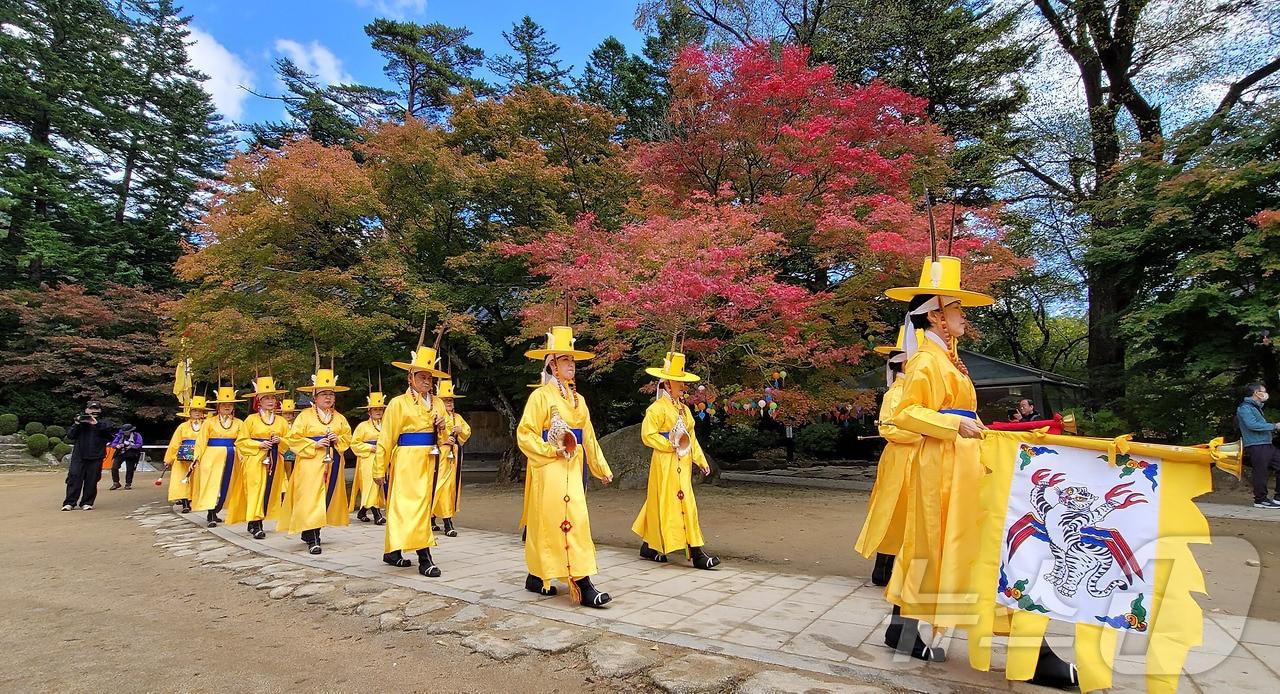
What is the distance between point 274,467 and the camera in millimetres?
9031

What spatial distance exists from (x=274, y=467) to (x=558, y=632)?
21.7ft

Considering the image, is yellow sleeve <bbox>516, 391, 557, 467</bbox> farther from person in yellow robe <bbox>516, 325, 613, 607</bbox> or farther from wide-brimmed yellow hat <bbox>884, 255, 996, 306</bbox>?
wide-brimmed yellow hat <bbox>884, 255, 996, 306</bbox>

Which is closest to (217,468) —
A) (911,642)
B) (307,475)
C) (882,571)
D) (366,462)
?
(366,462)

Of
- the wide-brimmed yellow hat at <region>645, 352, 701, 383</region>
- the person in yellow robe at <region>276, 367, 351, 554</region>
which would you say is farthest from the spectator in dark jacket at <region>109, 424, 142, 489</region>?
the wide-brimmed yellow hat at <region>645, 352, 701, 383</region>

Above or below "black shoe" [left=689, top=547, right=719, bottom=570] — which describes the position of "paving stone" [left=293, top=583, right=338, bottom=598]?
below

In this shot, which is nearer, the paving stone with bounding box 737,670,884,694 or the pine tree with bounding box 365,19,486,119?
the paving stone with bounding box 737,670,884,694

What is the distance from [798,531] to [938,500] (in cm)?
481

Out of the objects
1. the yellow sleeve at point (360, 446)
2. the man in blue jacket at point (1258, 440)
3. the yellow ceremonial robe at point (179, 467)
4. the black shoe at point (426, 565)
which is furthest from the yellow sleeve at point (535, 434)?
the yellow ceremonial robe at point (179, 467)

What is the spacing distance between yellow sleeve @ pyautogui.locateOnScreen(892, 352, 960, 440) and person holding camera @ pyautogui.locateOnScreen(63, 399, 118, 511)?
43.4 ft

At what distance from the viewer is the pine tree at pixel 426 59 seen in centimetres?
2516

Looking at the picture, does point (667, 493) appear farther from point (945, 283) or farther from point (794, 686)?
point (945, 283)

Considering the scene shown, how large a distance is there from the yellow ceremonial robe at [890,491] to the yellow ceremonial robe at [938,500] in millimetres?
666

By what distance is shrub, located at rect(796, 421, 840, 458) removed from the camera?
19781 millimetres

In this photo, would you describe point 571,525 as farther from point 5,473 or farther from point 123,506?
point 5,473
